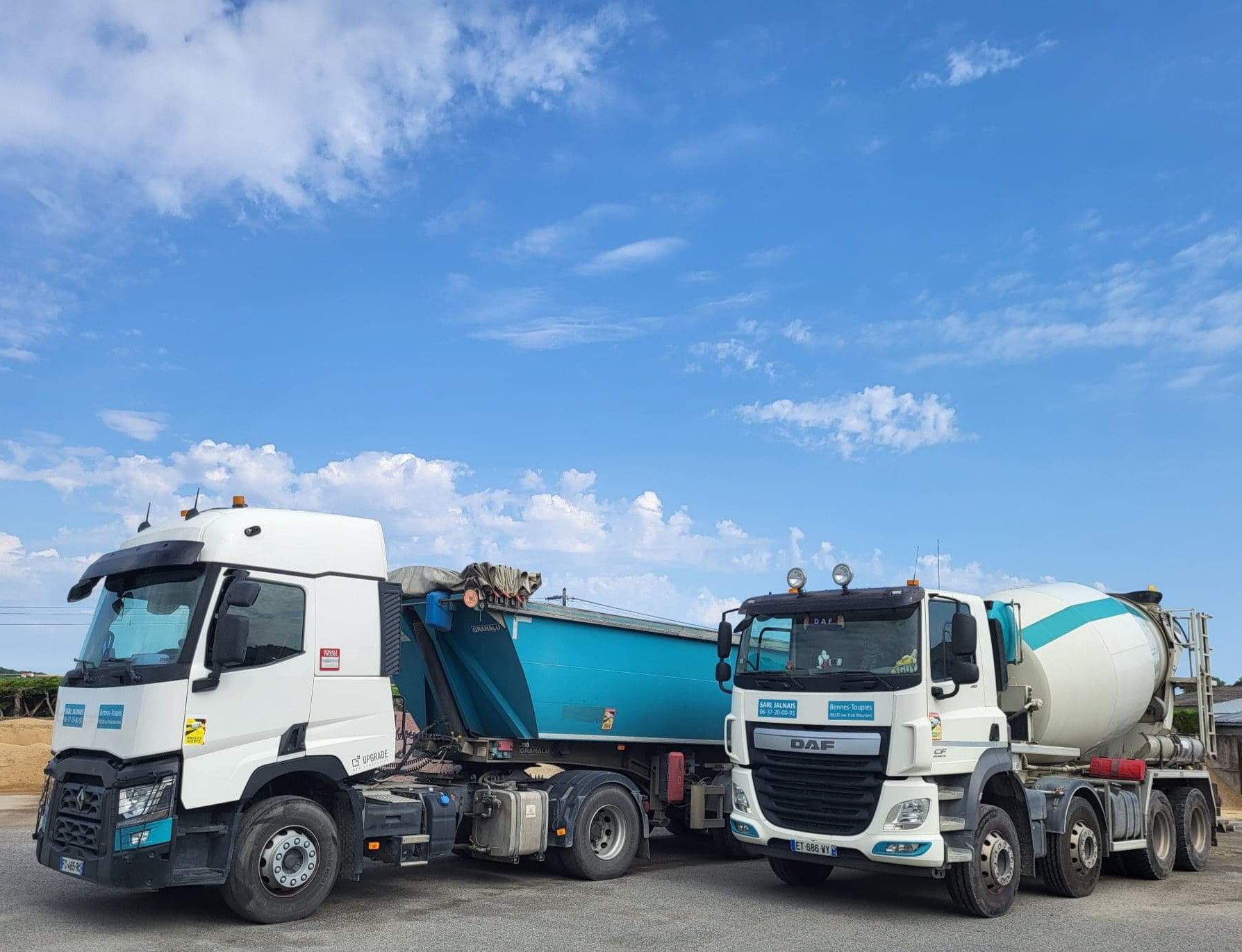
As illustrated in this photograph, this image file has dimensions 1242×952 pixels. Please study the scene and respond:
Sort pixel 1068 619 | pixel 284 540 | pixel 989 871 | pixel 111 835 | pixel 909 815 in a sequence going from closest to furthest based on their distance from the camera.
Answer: pixel 111 835 → pixel 284 540 → pixel 909 815 → pixel 989 871 → pixel 1068 619

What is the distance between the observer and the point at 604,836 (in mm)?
11727

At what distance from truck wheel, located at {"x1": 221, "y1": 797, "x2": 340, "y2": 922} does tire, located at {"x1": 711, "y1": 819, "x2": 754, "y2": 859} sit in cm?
564

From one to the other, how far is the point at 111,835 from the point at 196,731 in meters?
0.93

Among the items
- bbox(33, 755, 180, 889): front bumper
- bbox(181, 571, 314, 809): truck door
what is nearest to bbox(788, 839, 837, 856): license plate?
bbox(181, 571, 314, 809): truck door

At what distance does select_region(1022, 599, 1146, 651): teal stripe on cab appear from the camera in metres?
11.7

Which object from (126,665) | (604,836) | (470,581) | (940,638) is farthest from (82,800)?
(940,638)

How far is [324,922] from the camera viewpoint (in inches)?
354

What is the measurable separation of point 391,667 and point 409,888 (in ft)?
8.29

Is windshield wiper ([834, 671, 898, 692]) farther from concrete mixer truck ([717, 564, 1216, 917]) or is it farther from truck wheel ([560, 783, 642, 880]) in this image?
truck wheel ([560, 783, 642, 880])

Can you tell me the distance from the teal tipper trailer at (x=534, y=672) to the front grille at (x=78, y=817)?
3593 millimetres

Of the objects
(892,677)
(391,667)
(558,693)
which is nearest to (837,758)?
(892,677)

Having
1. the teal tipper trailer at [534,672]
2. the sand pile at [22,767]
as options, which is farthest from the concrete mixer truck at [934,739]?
the sand pile at [22,767]

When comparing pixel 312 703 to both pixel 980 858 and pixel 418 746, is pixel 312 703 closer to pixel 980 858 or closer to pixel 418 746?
pixel 418 746

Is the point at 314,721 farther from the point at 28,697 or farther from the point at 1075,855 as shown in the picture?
the point at 28,697
